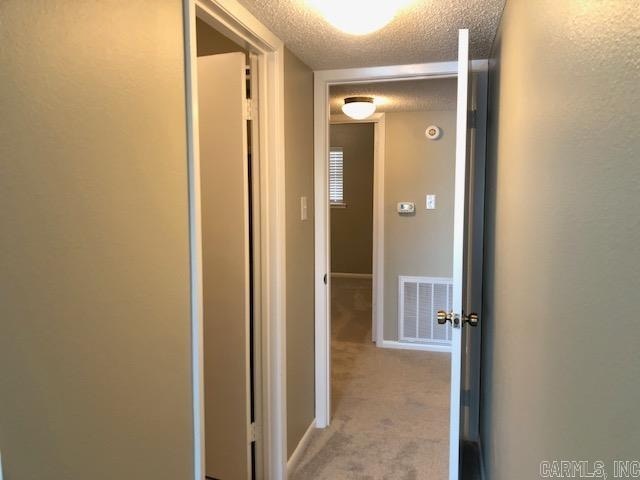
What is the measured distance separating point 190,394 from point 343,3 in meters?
1.40

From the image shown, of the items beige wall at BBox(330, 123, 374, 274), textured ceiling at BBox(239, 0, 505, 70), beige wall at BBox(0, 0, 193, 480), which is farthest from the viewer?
beige wall at BBox(330, 123, 374, 274)

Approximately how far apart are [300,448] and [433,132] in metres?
2.74

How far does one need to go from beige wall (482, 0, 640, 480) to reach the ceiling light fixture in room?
420 millimetres

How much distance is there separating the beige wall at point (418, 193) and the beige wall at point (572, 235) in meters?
2.58

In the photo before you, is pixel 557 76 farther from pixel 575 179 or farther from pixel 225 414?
pixel 225 414

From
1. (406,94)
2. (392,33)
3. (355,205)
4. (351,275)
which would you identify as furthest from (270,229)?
(351,275)

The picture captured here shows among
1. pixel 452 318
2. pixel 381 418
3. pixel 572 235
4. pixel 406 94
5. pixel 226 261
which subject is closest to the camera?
pixel 572 235

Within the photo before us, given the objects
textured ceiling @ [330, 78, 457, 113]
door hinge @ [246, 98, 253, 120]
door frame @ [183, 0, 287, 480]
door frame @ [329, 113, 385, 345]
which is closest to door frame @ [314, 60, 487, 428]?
textured ceiling @ [330, 78, 457, 113]

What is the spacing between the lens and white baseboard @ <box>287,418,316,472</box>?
2.48 metres

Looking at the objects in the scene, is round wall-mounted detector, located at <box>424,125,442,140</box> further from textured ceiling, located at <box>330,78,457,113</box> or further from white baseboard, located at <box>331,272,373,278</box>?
white baseboard, located at <box>331,272,373,278</box>

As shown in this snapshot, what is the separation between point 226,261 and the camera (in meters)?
2.19

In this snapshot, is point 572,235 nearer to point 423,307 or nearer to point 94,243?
point 94,243

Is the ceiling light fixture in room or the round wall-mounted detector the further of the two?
the round wall-mounted detector

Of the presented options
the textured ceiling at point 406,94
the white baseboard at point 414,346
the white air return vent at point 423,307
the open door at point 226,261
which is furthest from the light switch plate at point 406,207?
the open door at point 226,261
